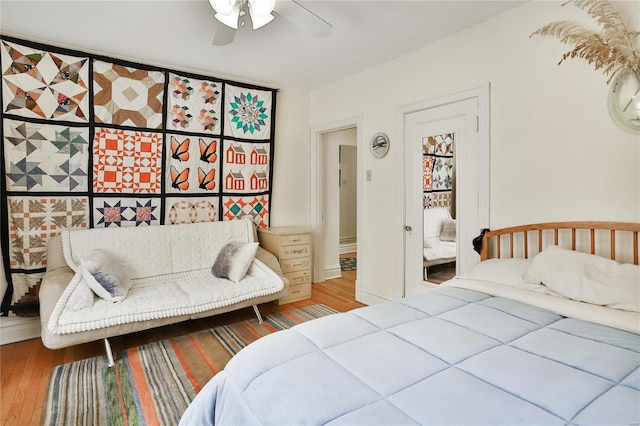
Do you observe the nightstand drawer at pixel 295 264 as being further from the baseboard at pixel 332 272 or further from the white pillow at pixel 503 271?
the white pillow at pixel 503 271

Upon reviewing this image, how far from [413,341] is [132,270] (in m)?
2.62

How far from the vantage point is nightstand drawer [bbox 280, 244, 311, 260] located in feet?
12.5

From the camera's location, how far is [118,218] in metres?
3.27

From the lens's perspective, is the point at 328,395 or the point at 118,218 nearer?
the point at 328,395

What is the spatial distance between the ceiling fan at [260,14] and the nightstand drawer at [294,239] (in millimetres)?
2076

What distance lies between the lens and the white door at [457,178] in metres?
2.73

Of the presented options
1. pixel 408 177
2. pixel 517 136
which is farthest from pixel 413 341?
pixel 408 177

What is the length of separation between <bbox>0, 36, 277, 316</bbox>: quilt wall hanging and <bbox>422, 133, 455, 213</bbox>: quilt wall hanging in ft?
6.28

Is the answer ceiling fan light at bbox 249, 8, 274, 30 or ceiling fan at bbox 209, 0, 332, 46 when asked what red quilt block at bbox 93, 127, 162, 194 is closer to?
ceiling fan at bbox 209, 0, 332, 46

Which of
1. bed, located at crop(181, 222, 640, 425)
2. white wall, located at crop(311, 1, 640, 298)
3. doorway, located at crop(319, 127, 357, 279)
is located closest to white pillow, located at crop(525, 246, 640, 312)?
bed, located at crop(181, 222, 640, 425)

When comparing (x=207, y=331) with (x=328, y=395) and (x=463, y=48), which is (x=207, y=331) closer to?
(x=328, y=395)

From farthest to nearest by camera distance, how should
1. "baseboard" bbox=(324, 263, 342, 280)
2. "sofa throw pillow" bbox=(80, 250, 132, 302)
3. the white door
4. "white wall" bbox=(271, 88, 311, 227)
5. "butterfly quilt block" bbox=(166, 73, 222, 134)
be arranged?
"baseboard" bbox=(324, 263, 342, 280), "white wall" bbox=(271, 88, 311, 227), "butterfly quilt block" bbox=(166, 73, 222, 134), the white door, "sofa throw pillow" bbox=(80, 250, 132, 302)

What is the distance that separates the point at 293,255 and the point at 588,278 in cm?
267

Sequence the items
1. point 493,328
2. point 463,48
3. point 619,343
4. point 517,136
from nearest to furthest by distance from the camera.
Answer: point 619,343
point 493,328
point 517,136
point 463,48
